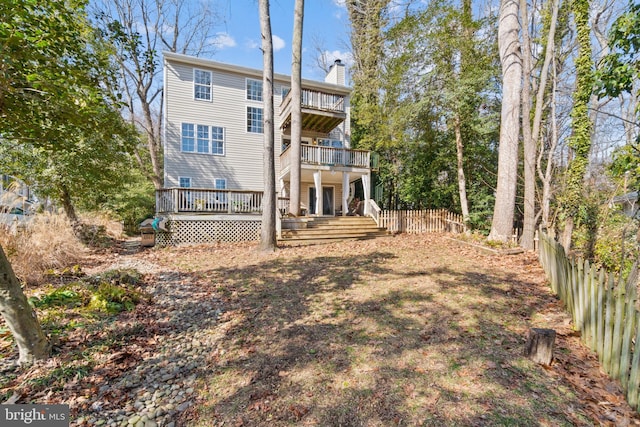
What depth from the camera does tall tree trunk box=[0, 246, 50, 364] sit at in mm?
2576

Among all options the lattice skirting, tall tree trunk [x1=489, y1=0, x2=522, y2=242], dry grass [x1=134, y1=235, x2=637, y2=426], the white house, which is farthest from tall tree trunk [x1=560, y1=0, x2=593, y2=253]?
the lattice skirting

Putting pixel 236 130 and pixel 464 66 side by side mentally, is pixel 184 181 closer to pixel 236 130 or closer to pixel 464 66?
pixel 236 130

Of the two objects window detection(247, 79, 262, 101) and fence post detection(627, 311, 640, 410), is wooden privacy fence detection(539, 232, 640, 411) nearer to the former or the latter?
fence post detection(627, 311, 640, 410)

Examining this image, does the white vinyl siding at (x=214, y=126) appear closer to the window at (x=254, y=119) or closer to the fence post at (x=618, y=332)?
the window at (x=254, y=119)

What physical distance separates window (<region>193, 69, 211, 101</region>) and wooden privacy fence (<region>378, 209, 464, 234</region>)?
36.7 ft

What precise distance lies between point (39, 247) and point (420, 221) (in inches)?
522

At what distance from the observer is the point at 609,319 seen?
260 cm

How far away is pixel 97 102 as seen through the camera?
374 cm

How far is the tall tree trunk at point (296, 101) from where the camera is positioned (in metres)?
10.3

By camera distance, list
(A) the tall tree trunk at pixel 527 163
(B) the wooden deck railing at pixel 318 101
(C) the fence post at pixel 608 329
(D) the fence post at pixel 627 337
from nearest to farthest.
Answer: (D) the fence post at pixel 627 337
(C) the fence post at pixel 608 329
(A) the tall tree trunk at pixel 527 163
(B) the wooden deck railing at pixel 318 101

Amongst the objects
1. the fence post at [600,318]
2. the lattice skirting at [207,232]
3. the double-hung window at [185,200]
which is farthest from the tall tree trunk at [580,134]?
the double-hung window at [185,200]

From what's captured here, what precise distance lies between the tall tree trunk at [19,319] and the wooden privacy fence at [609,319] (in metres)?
5.59

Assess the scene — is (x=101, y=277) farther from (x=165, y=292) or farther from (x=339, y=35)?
(x=339, y=35)

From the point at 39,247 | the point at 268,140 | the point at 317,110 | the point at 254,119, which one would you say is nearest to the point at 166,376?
the point at 39,247
